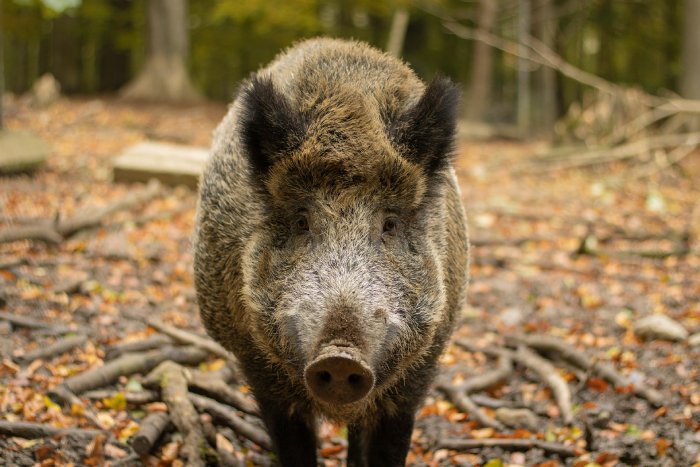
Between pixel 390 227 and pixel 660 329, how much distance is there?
12.1 feet

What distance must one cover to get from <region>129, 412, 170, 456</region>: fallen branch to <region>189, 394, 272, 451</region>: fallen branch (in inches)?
11.4

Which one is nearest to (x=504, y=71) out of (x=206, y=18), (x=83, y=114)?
(x=206, y=18)

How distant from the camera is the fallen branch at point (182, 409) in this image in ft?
14.0

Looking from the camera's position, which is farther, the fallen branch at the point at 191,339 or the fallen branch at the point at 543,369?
the fallen branch at the point at 191,339

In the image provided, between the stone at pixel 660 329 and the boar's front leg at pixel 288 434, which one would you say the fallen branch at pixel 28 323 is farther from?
the stone at pixel 660 329

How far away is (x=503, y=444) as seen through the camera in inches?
190

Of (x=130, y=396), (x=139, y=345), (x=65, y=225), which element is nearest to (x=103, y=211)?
(x=65, y=225)

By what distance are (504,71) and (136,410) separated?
1077 inches

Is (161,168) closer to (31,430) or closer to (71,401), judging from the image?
(71,401)

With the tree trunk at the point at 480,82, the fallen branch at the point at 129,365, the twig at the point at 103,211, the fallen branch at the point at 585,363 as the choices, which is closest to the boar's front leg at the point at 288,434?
the fallen branch at the point at 129,365

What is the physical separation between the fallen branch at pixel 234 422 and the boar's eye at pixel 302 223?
184cm

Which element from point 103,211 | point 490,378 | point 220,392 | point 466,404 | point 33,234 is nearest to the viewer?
point 220,392

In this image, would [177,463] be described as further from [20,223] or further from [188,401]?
[20,223]

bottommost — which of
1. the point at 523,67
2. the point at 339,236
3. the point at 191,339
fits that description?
the point at 191,339
